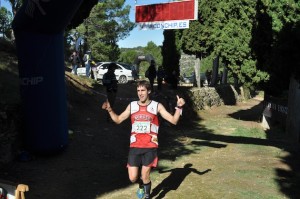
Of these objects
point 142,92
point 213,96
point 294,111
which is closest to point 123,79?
point 213,96

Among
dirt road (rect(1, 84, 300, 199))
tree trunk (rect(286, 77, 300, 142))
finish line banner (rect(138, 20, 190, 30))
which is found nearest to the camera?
dirt road (rect(1, 84, 300, 199))

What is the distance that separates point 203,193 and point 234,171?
1.80 metres

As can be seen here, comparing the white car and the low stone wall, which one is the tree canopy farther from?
the low stone wall

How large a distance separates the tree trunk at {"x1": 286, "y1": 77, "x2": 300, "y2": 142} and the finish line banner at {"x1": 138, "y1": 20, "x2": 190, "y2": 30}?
14.1 feet

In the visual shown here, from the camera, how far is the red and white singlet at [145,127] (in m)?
5.95

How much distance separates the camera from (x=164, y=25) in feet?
51.2

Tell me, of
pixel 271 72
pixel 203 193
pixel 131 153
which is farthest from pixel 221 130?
pixel 131 153

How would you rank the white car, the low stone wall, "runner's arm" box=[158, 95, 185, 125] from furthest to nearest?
the white car < the low stone wall < "runner's arm" box=[158, 95, 185, 125]

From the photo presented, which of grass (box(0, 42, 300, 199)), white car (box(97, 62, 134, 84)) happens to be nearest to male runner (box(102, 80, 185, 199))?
grass (box(0, 42, 300, 199))

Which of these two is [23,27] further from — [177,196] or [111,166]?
[177,196]

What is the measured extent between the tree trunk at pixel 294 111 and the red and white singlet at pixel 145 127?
836 cm

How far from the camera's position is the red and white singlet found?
595cm

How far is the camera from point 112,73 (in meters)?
13.2

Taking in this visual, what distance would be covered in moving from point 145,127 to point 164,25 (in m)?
10.2
